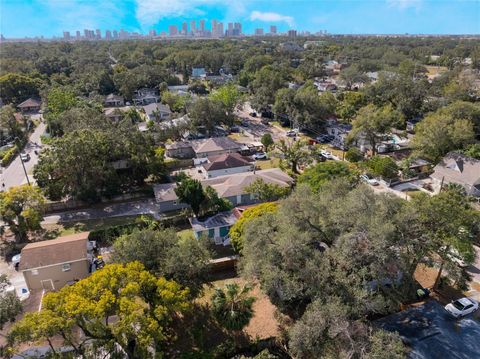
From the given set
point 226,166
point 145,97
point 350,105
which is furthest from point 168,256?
point 145,97

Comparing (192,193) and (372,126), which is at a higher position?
(372,126)

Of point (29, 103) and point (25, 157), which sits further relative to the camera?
point (29, 103)

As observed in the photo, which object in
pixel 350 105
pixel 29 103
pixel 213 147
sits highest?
pixel 29 103

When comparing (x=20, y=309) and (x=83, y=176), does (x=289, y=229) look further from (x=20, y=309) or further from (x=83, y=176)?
(x=83, y=176)

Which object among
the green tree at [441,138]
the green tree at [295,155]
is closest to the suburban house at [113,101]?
the green tree at [295,155]

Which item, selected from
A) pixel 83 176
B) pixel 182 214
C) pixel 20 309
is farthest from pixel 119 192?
pixel 20 309

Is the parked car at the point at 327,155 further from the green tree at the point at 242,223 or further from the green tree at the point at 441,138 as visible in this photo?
the green tree at the point at 242,223

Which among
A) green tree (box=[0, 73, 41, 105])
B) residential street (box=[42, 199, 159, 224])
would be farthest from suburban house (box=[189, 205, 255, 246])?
green tree (box=[0, 73, 41, 105])

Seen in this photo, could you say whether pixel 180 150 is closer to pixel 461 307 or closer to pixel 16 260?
pixel 16 260
